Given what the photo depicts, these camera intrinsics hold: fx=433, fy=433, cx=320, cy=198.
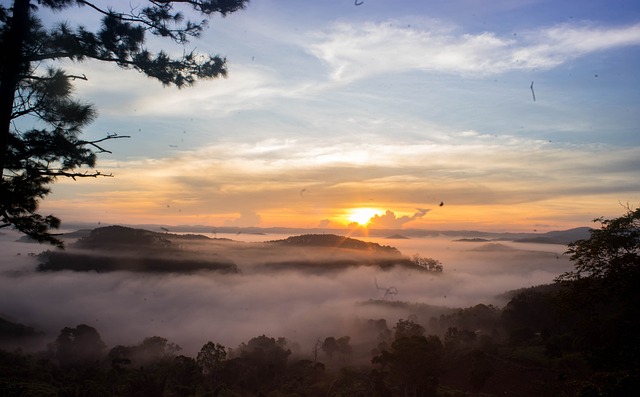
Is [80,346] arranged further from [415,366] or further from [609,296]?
[609,296]

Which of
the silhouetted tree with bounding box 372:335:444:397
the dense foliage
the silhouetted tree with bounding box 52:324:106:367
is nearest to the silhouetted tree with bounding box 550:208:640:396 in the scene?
the dense foliage

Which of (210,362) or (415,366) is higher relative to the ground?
(415,366)

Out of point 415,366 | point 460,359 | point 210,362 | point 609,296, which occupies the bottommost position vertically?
point 210,362

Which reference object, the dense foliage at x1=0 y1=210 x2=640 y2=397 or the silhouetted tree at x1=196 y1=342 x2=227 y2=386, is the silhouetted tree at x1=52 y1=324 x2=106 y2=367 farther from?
the silhouetted tree at x1=196 y1=342 x2=227 y2=386

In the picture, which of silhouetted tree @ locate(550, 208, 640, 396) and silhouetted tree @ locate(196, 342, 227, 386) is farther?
silhouetted tree @ locate(196, 342, 227, 386)

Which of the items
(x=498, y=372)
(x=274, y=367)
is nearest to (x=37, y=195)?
(x=498, y=372)

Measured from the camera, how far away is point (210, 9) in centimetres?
1196

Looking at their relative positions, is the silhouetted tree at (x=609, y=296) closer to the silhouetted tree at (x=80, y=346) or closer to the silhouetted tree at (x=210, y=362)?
the silhouetted tree at (x=210, y=362)

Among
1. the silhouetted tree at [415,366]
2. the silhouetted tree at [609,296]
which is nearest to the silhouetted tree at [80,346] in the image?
the silhouetted tree at [415,366]

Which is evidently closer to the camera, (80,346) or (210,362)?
(210,362)

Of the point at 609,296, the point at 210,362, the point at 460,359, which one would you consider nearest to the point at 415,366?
the point at 460,359

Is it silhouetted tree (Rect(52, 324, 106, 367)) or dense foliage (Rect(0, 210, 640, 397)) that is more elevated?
dense foliage (Rect(0, 210, 640, 397))

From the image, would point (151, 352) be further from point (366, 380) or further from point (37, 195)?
point (37, 195)

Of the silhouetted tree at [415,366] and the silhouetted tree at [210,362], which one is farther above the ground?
the silhouetted tree at [415,366]
